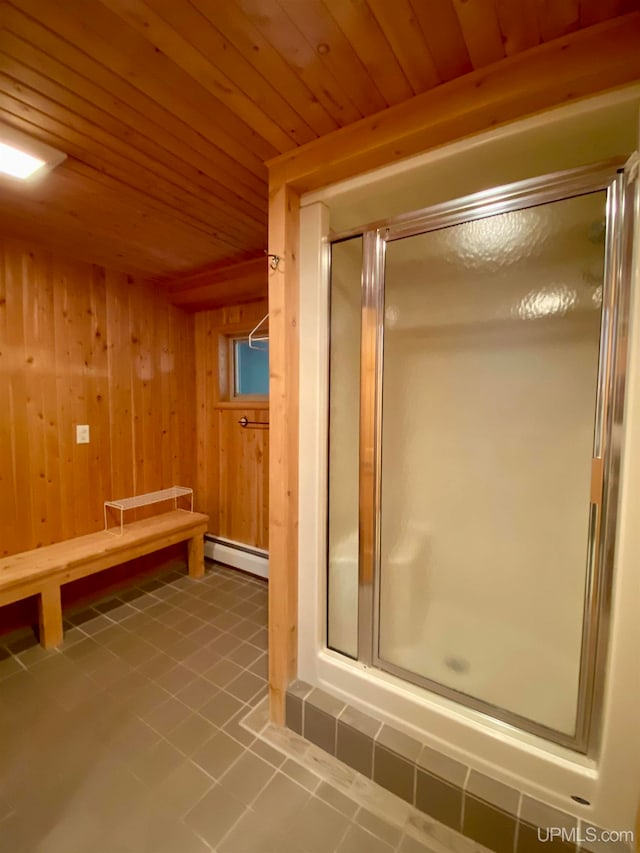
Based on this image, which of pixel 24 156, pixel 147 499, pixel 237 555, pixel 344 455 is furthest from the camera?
pixel 237 555

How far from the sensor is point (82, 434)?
2363 mm

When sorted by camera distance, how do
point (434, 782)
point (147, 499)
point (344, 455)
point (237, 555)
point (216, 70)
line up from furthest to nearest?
point (237, 555), point (147, 499), point (344, 455), point (434, 782), point (216, 70)

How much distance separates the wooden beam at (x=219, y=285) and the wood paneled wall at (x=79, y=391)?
0.52ft

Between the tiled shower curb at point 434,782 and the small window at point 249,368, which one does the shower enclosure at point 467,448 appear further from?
the small window at point 249,368

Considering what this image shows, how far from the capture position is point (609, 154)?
1.19 meters

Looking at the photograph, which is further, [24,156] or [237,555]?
[237,555]

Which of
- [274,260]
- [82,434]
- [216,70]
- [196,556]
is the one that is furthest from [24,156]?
[196,556]

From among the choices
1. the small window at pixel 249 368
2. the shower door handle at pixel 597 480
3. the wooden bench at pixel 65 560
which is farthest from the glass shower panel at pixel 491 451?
the wooden bench at pixel 65 560

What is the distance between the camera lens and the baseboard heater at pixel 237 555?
9.11 ft

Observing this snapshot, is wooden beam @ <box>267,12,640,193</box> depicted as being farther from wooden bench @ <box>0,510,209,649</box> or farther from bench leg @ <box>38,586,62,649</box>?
bench leg @ <box>38,586,62,649</box>

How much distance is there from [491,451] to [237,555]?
2.19m

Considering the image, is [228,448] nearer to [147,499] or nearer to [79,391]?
[147,499]

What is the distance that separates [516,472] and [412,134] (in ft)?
4.37

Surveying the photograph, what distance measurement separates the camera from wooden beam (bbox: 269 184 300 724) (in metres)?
1.38
